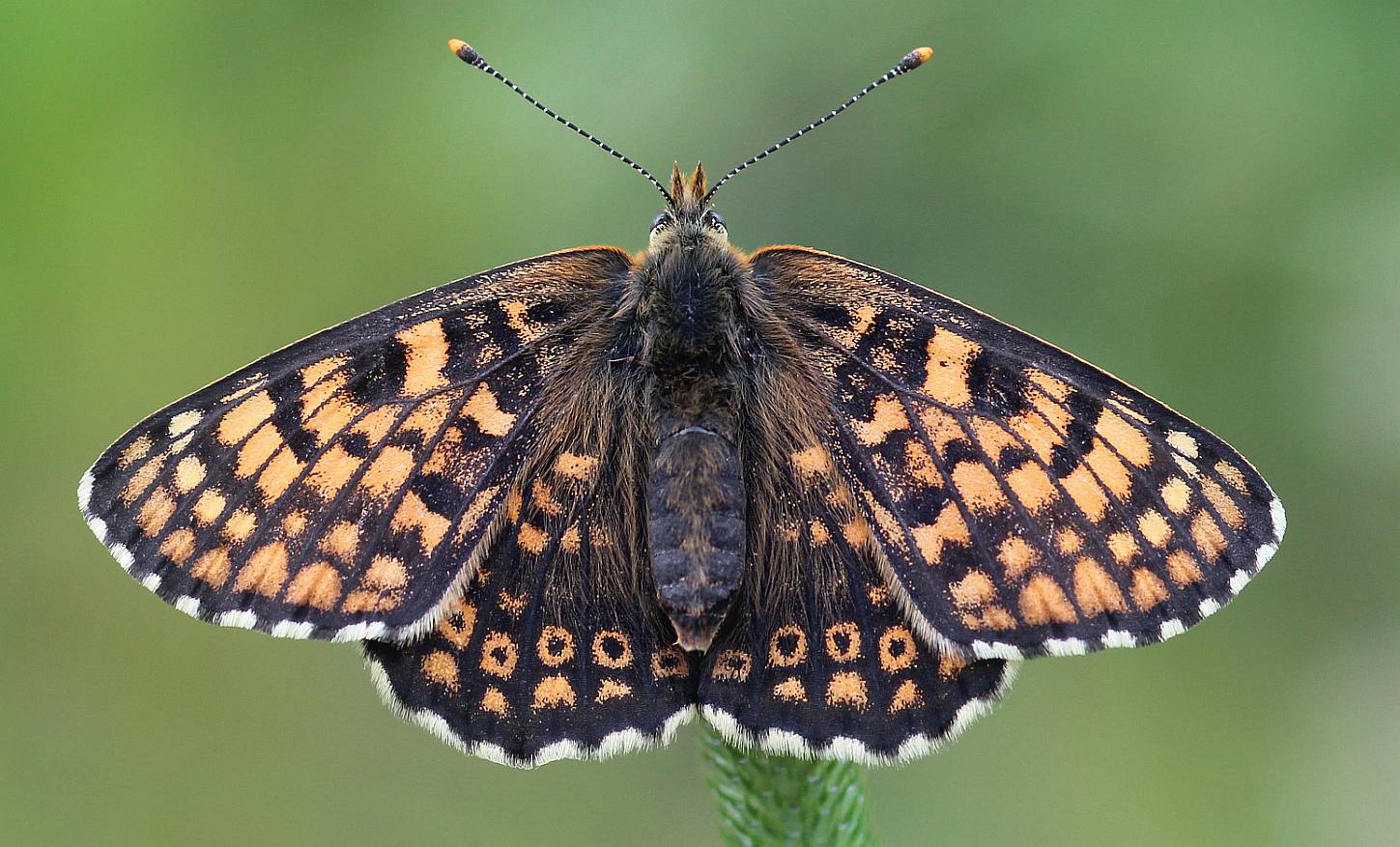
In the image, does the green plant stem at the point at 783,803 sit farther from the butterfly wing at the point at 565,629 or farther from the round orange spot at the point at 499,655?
the round orange spot at the point at 499,655

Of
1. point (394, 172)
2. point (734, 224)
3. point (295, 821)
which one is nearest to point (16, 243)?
point (394, 172)

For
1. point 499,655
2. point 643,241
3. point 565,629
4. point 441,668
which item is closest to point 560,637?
point 565,629

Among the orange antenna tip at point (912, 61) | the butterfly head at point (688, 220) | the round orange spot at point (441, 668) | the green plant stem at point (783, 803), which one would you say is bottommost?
the green plant stem at point (783, 803)

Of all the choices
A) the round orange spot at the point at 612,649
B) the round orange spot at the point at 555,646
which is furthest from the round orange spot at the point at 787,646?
the round orange spot at the point at 555,646

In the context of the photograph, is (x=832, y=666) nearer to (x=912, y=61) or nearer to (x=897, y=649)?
(x=897, y=649)

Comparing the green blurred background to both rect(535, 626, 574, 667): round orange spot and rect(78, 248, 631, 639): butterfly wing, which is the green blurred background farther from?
rect(535, 626, 574, 667): round orange spot

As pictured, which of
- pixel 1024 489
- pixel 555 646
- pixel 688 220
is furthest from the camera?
pixel 688 220
